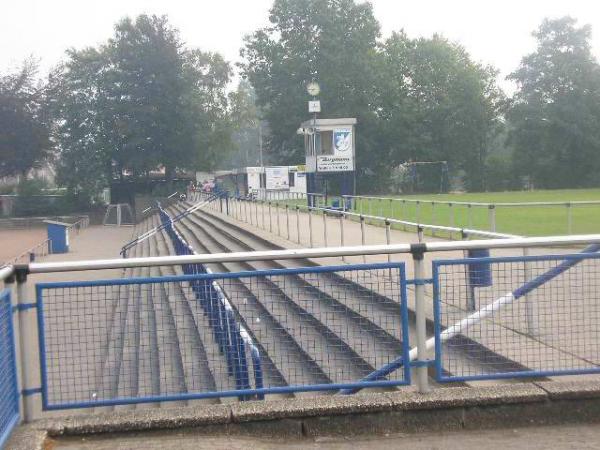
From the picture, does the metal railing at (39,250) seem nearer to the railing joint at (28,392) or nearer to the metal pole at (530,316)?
the railing joint at (28,392)

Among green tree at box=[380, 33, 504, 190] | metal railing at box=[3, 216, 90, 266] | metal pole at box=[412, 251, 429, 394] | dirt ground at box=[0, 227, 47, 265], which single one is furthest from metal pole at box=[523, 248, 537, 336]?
green tree at box=[380, 33, 504, 190]

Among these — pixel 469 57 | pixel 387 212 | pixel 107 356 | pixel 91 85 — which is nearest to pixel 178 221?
pixel 387 212

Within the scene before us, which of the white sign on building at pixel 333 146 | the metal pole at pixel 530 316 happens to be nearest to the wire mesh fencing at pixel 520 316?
the metal pole at pixel 530 316

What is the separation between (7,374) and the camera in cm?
489

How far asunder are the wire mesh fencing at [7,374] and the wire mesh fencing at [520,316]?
2.84m

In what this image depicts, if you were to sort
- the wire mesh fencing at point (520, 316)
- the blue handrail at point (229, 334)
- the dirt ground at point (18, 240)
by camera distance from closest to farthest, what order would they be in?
the wire mesh fencing at point (520, 316) < the blue handrail at point (229, 334) < the dirt ground at point (18, 240)

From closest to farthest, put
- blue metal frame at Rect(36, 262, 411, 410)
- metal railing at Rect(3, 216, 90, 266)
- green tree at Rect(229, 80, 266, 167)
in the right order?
blue metal frame at Rect(36, 262, 411, 410) → metal railing at Rect(3, 216, 90, 266) → green tree at Rect(229, 80, 266, 167)

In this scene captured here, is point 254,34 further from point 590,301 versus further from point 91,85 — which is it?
point 590,301

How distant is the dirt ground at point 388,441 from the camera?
478 centimetres

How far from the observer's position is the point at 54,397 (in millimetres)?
5426

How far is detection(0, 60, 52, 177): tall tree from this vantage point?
65.0 m

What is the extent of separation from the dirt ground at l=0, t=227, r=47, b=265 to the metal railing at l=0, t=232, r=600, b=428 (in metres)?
32.0

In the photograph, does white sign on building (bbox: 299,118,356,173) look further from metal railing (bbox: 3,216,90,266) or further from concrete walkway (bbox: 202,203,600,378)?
concrete walkway (bbox: 202,203,600,378)

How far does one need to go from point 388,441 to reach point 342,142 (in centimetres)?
2863
